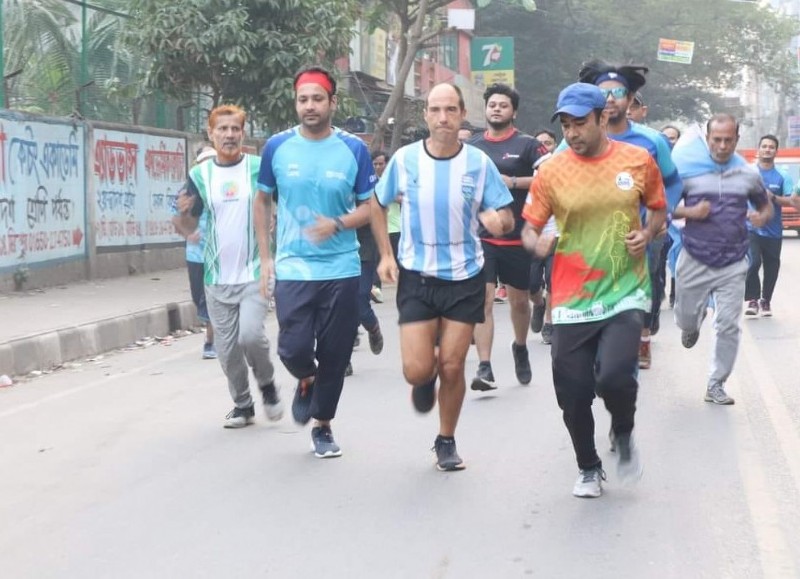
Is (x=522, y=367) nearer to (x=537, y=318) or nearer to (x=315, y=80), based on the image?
(x=537, y=318)

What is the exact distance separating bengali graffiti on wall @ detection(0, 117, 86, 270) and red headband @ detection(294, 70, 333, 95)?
8401 mm

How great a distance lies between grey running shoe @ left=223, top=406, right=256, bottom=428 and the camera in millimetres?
7809

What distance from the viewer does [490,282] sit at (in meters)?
8.83

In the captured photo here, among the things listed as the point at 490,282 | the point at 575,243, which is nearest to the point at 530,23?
the point at 490,282

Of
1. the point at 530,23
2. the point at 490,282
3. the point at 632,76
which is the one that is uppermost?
the point at 530,23

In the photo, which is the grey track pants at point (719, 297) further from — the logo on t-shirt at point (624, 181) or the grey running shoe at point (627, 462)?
the logo on t-shirt at point (624, 181)

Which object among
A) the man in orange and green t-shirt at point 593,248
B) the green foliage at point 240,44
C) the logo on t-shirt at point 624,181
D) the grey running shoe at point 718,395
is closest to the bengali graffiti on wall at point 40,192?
the green foliage at point 240,44

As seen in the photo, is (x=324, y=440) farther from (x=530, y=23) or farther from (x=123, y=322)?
(x=530, y=23)

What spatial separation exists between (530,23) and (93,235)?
106 ft

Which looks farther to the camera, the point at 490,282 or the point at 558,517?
the point at 490,282

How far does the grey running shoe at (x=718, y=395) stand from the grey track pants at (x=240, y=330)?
2.90 meters

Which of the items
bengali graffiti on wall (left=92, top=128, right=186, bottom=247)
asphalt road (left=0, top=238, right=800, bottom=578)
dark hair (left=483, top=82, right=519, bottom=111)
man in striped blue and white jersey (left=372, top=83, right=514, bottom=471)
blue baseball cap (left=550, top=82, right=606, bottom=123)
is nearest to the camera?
asphalt road (left=0, top=238, right=800, bottom=578)

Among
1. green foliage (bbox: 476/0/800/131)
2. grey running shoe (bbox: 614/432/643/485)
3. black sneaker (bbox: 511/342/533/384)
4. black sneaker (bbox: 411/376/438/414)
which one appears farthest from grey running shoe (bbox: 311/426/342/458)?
green foliage (bbox: 476/0/800/131)

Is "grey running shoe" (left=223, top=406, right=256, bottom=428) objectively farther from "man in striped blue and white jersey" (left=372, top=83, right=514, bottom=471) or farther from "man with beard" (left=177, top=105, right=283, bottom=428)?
"man in striped blue and white jersey" (left=372, top=83, right=514, bottom=471)
